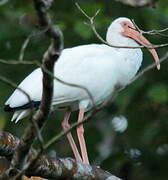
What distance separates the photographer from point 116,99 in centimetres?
1055

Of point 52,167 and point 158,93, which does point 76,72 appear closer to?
point 158,93

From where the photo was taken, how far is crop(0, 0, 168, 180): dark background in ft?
34.4

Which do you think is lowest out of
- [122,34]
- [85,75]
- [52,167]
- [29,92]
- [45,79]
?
[122,34]

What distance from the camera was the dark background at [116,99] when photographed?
10.5 metres

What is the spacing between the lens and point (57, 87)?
8781mm

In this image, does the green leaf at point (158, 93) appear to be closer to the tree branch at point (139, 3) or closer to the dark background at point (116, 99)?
the dark background at point (116, 99)

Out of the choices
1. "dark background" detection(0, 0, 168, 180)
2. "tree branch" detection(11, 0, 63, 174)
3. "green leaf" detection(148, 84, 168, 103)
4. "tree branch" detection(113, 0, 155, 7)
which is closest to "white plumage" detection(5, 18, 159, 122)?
"dark background" detection(0, 0, 168, 180)

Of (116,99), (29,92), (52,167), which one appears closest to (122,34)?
(116,99)

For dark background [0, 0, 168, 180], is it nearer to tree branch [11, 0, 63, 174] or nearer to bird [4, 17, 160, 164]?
bird [4, 17, 160, 164]

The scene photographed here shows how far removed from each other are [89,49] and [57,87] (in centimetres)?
51

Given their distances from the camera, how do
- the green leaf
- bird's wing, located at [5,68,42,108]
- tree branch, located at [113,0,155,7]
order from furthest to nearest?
the green leaf
bird's wing, located at [5,68,42,108]
tree branch, located at [113,0,155,7]

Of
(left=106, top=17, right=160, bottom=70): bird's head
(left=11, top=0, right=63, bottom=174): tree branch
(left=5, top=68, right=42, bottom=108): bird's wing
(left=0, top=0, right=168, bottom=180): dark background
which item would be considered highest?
(left=11, top=0, right=63, bottom=174): tree branch

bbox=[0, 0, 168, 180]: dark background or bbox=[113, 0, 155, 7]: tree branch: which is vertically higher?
bbox=[113, 0, 155, 7]: tree branch

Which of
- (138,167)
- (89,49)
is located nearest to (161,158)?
(138,167)
